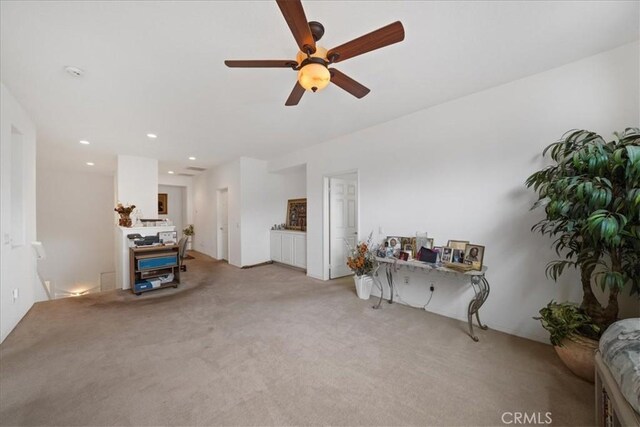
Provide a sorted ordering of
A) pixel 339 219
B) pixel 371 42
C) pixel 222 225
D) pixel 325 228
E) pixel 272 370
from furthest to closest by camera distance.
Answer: pixel 222 225 → pixel 339 219 → pixel 325 228 → pixel 272 370 → pixel 371 42

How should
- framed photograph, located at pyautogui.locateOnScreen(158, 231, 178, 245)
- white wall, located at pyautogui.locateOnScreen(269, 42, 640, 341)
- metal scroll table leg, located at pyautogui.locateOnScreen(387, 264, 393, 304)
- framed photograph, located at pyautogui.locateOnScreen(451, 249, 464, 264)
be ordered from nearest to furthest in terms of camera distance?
white wall, located at pyautogui.locateOnScreen(269, 42, 640, 341), framed photograph, located at pyautogui.locateOnScreen(451, 249, 464, 264), metal scroll table leg, located at pyautogui.locateOnScreen(387, 264, 393, 304), framed photograph, located at pyautogui.locateOnScreen(158, 231, 178, 245)

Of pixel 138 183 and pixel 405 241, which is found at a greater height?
pixel 138 183

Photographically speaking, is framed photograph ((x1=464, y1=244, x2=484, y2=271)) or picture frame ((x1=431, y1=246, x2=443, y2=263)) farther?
picture frame ((x1=431, y1=246, x2=443, y2=263))

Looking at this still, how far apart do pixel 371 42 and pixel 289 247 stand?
4822 mm

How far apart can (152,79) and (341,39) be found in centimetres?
191

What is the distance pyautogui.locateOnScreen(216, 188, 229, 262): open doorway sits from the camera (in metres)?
6.79

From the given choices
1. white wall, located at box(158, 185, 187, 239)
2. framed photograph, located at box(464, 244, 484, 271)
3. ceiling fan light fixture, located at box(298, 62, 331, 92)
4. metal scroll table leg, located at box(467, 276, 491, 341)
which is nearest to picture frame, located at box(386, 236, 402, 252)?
framed photograph, located at box(464, 244, 484, 271)

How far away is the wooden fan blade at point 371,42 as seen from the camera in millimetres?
1409

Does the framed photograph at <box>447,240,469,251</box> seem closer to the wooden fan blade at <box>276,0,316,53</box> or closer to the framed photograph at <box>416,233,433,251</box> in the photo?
the framed photograph at <box>416,233,433,251</box>

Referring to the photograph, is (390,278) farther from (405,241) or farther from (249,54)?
(249,54)

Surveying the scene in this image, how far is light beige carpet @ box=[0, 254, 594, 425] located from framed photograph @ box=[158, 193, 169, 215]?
5.54 metres

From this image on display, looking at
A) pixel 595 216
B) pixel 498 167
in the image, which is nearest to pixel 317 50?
pixel 595 216

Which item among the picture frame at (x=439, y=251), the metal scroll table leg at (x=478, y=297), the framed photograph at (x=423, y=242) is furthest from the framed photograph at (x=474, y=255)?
the framed photograph at (x=423, y=242)

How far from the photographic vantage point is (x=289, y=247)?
583 centimetres
